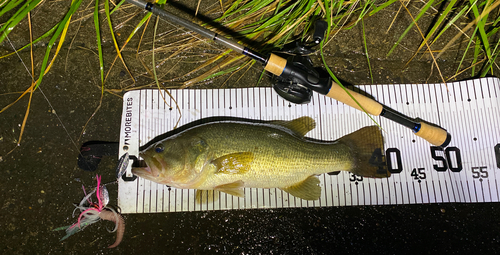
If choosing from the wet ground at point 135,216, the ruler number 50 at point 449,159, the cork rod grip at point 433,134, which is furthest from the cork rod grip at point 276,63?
the ruler number 50 at point 449,159

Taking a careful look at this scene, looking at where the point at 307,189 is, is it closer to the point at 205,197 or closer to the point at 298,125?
the point at 298,125

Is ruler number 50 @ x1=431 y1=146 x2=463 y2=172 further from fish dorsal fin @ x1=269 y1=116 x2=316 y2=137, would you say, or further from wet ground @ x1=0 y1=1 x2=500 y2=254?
fish dorsal fin @ x1=269 y1=116 x2=316 y2=137

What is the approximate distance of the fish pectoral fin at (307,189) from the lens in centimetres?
254

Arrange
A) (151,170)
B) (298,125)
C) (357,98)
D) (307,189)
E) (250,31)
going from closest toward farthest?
(151,170) → (357,98) → (307,189) → (298,125) → (250,31)

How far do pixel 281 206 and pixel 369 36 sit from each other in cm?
215

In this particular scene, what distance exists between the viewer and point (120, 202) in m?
2.65

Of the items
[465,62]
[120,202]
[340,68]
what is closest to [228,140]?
[120,202]

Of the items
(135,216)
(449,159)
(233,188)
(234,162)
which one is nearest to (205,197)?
(233,188)

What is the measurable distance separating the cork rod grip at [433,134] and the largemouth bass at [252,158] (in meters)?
0.38

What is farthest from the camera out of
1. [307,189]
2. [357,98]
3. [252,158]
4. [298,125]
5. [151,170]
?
[298,125]

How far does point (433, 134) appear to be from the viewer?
2512 mm

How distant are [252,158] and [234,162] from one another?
0.16 metres

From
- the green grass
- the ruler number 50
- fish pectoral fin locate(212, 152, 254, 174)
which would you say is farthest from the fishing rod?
fish pectoral fin locate(212, 152, 254, 174)

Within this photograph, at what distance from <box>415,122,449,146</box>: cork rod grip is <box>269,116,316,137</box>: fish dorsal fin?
3.42 ft
